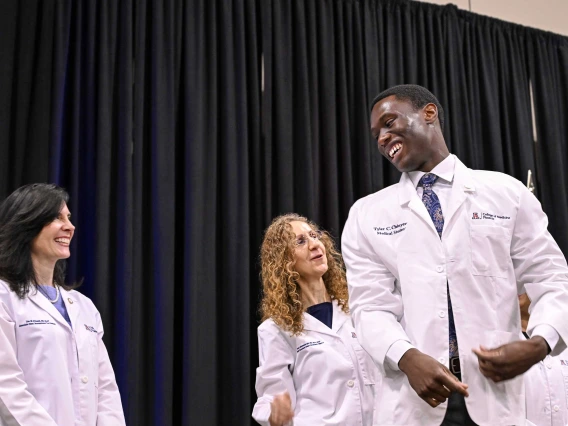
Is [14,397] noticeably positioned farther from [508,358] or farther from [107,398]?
[508,358]

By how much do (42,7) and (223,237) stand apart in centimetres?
149

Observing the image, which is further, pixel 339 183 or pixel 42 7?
pixel 339 183

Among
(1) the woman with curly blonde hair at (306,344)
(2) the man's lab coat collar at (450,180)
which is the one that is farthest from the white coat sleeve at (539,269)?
(1) the woman with curly blonde hair at (306,344)

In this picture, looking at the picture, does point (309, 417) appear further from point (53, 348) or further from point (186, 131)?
point (186, 131)

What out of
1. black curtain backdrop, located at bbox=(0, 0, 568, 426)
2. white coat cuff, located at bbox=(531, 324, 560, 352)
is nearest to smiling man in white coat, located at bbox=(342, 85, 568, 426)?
white coat cuff, located at bbox=(531, 324, 560, 352)

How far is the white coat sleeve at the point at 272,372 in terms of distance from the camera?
3068 millimetres

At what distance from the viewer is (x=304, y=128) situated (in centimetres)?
409

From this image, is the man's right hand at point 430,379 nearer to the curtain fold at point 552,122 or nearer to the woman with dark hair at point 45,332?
the woman with dark hair at point 45,332

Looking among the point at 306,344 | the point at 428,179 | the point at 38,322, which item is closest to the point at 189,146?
the point at 306,344

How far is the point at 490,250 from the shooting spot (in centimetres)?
193

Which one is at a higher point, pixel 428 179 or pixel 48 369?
pixel 428 179

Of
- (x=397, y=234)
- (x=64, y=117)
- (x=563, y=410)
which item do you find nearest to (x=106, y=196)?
(x=64, y=117)

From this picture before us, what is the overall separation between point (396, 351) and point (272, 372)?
1.38m

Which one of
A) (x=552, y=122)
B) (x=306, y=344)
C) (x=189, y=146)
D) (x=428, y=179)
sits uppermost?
(x=552, y=122)
